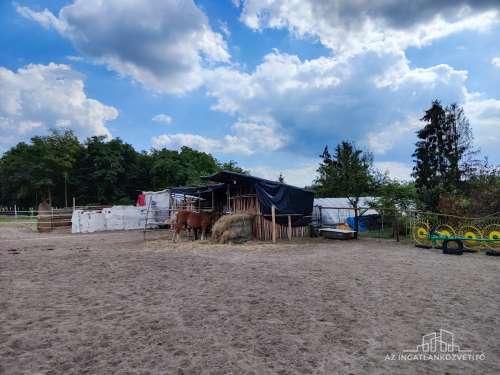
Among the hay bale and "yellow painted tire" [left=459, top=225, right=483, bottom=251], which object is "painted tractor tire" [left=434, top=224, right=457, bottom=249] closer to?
"yellow painted tire" [left=459, top=225, right=483, bottom=251]

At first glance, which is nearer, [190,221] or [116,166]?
[190,221]

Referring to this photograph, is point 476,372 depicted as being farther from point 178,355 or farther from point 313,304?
point 178,355

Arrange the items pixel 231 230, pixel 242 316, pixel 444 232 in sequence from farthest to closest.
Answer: pixel 231 230 < pixel 444 232 < pixel 242 316

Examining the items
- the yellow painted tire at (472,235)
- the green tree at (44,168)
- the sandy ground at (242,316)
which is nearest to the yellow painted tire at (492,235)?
the yellow painted tire at (472,235)

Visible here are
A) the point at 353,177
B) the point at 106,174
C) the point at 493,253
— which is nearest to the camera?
the point at 493,253

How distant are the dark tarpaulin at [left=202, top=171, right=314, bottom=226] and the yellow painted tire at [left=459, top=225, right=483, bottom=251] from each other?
6012mm

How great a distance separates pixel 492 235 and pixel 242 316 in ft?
29.2

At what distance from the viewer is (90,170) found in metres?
37.7

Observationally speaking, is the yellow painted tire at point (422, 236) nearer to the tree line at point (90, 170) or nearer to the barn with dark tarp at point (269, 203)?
the barn with dark tarp at point (269, 203)

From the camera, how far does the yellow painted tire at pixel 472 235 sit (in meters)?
9.27

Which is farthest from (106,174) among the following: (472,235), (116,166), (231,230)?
(472,235)

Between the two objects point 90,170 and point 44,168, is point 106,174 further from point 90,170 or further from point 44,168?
point 44,168

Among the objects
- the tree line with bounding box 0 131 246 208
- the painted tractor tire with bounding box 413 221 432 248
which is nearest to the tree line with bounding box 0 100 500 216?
the tree line with bounding box 0 131 246 208

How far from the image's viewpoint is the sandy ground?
266cm
